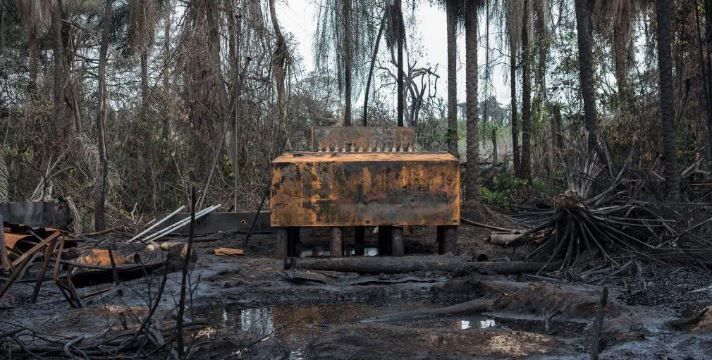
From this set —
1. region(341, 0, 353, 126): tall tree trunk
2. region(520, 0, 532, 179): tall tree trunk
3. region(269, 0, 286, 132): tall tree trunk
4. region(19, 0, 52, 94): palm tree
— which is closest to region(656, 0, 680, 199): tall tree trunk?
region(269, 0, 286, 132): tall tree trunk

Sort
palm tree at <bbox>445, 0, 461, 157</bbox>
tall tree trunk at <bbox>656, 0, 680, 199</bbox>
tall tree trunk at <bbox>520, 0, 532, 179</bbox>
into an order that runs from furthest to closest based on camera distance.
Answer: tall tree trunk at <bbox>520, 0, 532, 179</bbox> → palm tree at <bbox>445, 0, 461, 157</bbox> → tall tree trunk at <bbox>656, 0, 680, 199</bbox>

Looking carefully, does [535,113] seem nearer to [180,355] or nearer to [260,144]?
[260,144]

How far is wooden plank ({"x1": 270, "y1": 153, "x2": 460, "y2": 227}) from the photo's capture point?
12414mm

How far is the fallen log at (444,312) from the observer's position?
8.32 meters

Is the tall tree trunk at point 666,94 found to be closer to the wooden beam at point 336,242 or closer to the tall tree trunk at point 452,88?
the wooden beam at point 336,242

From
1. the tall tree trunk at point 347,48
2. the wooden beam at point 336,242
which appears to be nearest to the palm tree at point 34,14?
the tall tree trunk at point 347,48

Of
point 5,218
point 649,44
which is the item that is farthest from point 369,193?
point 649,44

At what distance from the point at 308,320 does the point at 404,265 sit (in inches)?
122

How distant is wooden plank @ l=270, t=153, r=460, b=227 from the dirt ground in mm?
939

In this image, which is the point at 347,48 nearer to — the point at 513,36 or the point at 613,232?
the point at 513,36

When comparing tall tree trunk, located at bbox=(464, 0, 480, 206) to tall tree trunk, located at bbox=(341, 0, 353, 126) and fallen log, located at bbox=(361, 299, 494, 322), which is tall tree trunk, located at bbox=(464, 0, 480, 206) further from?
fallen log, located at bbox=(361, 299, 494, 322)

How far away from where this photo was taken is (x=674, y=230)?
11.4 meters

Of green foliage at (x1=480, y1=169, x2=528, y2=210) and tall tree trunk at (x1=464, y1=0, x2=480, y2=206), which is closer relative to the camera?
tall tree trunk at (x1=464, y1=0, x2=480, y2=206)

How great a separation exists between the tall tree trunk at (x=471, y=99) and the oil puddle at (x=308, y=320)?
10.5 metres
